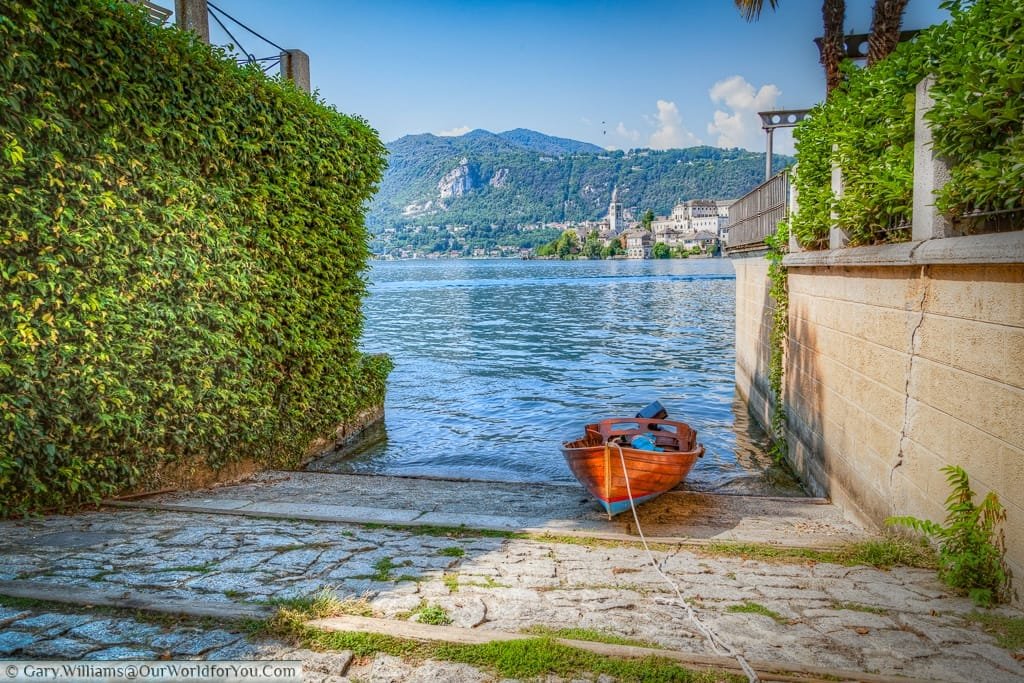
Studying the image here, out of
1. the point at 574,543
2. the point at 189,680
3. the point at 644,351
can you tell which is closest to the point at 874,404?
the point at 574,543

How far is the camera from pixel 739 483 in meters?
9.45

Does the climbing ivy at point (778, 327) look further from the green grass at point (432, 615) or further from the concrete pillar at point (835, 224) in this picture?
the green grass at point (432, 615)

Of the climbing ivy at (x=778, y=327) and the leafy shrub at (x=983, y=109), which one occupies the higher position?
the leafy shrub at (x=983, y=109)

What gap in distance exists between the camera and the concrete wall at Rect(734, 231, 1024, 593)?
4105 millimetres

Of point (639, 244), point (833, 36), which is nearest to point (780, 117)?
point (833, 36)

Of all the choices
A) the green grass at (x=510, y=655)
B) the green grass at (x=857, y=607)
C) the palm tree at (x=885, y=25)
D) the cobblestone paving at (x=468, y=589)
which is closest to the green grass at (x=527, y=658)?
the green grass at (x=510, y=655)

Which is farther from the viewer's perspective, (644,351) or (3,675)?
(644,351)

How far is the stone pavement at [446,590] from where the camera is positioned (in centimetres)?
367

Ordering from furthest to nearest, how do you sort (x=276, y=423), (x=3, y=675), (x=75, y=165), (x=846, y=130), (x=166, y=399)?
(x=276, y=423)
(x=846, y=130)
(x=166, y=399)
(x=75, y=165)
(x=3, y=675)

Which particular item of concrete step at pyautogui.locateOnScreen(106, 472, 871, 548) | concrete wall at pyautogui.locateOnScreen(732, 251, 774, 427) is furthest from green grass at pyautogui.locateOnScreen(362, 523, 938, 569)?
concrete wall at pyautogui.locateOnScreen(732, 251, 774, 427)

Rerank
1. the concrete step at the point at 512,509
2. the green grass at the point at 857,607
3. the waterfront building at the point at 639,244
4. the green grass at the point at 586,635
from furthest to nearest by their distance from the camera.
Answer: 1. the waterfront building at the point at 639,244
2. the concrete step at the point at 512,509
3. the green grass at the point at 857,607
4. the green grass at the point at 586,635

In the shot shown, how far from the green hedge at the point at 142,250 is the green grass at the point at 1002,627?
22.3ft

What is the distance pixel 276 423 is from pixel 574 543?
458 centimetres

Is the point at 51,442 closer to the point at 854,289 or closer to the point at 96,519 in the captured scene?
→ the point at 96,519
